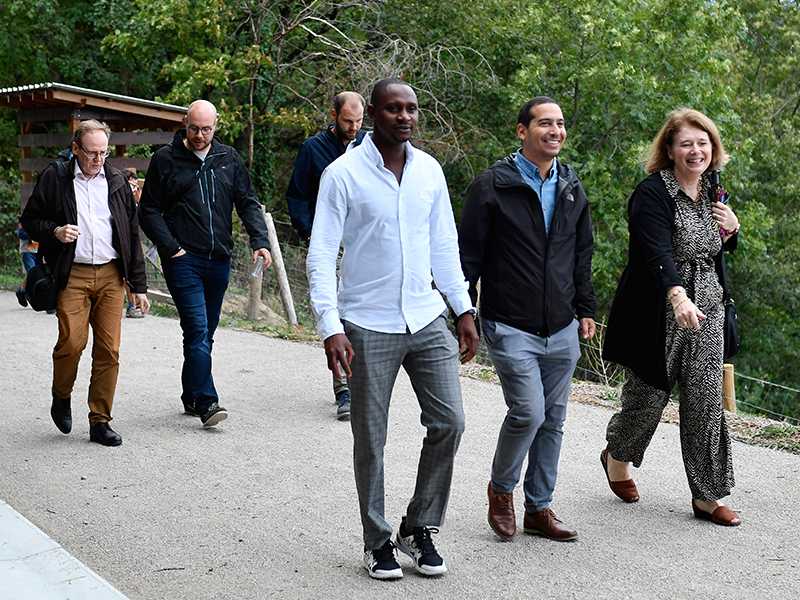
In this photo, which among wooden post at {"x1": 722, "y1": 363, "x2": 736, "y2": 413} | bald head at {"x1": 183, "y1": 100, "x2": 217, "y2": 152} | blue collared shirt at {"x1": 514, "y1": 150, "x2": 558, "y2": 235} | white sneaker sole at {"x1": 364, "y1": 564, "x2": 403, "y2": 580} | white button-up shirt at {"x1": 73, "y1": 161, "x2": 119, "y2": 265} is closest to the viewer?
white sneaker sole at {"x1": 364, "y1": 564, "x2": 403, "y2": 580}

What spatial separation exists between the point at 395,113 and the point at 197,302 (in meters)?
3.17

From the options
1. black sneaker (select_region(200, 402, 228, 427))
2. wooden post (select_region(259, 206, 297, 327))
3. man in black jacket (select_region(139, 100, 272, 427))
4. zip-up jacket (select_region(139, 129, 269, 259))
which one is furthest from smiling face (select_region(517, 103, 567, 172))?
wooden post (select_region(259, 206, 297, 327))

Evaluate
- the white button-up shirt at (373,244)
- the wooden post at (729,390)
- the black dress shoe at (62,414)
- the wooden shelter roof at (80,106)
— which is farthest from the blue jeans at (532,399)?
the wooden shelter roof at (80,106)

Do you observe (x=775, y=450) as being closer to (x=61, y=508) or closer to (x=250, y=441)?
(x=250, y=441)

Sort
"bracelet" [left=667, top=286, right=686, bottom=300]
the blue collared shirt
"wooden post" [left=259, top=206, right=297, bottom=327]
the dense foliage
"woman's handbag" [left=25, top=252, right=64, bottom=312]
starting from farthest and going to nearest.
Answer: the dense foliage < "wooden post" [left=259, top=206, right=297, bottom=327] < "woman's handbag" [left=25, top=252, right=64, bottom=312] < "bracelet" [left=667, top=286, right=686, bottom=300] < the blue collared shirt

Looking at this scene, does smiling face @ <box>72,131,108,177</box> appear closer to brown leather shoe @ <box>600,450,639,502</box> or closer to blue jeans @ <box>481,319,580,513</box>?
blue jeans @ <box>481,319,580,513</box>

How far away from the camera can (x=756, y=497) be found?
17.0 feet

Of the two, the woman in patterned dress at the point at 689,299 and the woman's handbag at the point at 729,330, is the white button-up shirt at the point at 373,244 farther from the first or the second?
the woman's handbag at the point at 729,330

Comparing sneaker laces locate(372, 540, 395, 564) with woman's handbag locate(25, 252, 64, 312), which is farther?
woman's handbag locate(25, 252, 64, 312)

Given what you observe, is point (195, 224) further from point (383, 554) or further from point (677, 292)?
point (677, 292)

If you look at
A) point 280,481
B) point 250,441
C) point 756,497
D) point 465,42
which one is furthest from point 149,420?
point 465,42

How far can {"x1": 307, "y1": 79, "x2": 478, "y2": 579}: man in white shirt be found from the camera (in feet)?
12.4

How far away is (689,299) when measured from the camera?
4.71m

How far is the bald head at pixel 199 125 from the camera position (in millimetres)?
6363
